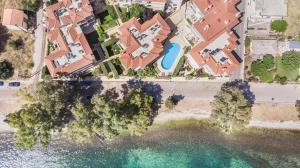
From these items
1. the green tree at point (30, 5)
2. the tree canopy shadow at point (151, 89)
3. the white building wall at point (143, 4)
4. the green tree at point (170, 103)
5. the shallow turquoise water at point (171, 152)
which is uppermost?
the green tree at point (30, 5)

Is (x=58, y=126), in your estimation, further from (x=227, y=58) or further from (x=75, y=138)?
(x=227, y=58)

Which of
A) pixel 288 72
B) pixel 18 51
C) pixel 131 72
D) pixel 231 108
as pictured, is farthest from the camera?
pixel 18 51

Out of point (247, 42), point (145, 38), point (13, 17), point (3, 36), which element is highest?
point (13, 17)

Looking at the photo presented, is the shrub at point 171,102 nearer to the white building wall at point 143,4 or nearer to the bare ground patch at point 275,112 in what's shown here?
the bare ground patch at point 275,112

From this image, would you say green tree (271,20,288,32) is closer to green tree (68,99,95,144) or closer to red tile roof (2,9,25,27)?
green tree (68,99,95,144)

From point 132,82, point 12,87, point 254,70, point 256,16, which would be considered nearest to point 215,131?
point 254,70

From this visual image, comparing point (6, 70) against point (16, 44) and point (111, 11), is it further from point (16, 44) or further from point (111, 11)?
point (111, 11)

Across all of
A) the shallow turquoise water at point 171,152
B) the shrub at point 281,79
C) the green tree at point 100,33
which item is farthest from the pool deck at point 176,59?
the shrub at point 281,79

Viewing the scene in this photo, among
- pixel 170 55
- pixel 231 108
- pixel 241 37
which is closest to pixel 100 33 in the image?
pixel 170 55
